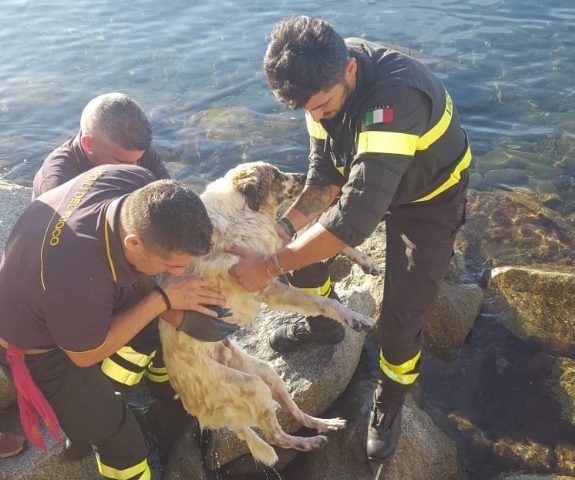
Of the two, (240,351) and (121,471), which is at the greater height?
(240,351)

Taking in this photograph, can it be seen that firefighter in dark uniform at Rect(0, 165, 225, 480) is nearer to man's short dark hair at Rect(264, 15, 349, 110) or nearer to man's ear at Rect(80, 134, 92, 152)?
man's short dark hair at Rect(264, 15, 349, 110)

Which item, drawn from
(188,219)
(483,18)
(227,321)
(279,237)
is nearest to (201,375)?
(227,321)

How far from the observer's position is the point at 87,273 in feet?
9.89

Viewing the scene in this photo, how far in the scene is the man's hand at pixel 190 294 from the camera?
151 inches

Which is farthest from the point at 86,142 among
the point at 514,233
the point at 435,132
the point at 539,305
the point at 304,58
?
the point at 514,233

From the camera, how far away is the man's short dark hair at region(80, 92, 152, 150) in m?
4.70

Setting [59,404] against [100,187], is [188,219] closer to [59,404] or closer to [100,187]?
[100,187]

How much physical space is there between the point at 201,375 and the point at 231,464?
106cm

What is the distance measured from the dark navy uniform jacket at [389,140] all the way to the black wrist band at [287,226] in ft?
3.05

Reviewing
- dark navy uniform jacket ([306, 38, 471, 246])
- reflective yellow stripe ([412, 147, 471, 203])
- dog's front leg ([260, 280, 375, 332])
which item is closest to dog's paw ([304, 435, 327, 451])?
dog's front leg ([260, 280, 375, 332])

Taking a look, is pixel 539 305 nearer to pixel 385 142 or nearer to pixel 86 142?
pixel 385 142

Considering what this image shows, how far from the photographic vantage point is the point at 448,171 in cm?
396

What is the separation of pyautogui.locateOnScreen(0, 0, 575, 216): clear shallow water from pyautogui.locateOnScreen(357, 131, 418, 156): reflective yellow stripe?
6.06 meters

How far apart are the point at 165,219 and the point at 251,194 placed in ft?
5.47
